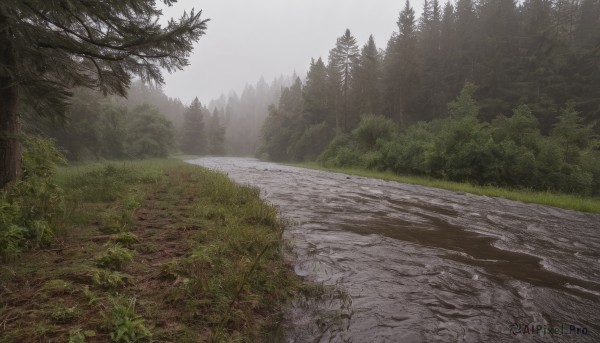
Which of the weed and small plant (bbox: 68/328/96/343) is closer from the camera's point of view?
small plant (bbox: 68/328/96/343)

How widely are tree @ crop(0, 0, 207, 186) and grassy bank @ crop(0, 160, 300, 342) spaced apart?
2768mm

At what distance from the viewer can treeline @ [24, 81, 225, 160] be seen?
92.5 ft

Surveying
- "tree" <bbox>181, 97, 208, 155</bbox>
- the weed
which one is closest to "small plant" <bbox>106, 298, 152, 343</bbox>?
the weed

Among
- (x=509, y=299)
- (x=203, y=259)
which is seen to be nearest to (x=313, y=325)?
(x=203, y=259)

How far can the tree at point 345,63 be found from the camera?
45.1 m

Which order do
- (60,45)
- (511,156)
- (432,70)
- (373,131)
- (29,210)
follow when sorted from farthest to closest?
(432,70)
(373,131)
(511,156)
(60,45)
(29,210)

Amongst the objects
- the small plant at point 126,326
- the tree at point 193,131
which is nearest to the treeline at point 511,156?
the small plant at point 126,326

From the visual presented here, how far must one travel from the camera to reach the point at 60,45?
678 centimetres

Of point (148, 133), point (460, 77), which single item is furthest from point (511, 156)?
point (148, 133)

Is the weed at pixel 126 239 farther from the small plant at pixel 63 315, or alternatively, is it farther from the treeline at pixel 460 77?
the treeline at pixel 460 77

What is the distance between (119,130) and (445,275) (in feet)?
142

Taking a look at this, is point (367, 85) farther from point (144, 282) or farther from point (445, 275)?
point (144, 282)

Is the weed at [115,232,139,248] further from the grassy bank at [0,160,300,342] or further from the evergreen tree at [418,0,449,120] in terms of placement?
Result: the evergreen tree at [418,0,449,120]

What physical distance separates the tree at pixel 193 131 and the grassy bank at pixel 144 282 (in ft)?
244
